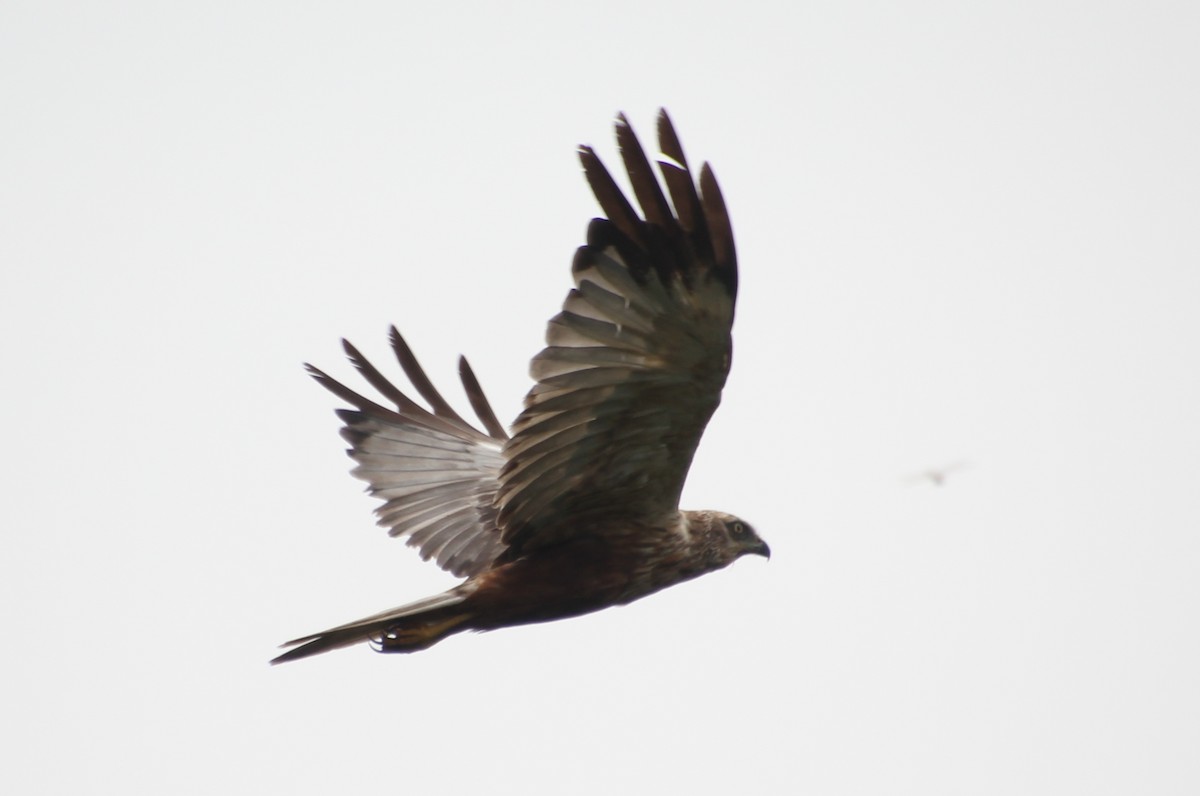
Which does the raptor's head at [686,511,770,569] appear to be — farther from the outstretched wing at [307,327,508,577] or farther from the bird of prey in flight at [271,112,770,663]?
the outstretched wing at [307,327,508,577]

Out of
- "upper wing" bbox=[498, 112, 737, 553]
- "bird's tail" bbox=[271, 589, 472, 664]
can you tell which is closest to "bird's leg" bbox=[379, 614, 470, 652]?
"bird's tail" bbox=[271, 589, 472, 664]

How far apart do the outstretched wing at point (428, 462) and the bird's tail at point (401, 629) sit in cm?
118

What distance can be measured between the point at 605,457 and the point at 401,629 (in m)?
1.38

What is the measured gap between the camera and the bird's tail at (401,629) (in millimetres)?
6586

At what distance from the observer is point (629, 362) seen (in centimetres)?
610

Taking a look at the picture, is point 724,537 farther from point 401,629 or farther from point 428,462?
point 428,462

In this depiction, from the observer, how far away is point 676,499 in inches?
275

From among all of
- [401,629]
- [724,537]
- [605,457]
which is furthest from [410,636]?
[724,537]

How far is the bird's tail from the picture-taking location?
6.59m

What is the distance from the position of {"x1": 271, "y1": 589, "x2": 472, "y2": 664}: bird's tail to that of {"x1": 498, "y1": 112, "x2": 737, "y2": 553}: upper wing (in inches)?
20.0

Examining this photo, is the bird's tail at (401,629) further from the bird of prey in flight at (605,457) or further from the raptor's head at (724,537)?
the raptor's head at (724,537)

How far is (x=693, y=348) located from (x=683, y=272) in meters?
0.41

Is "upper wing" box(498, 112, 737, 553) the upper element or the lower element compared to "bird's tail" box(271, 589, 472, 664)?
upper

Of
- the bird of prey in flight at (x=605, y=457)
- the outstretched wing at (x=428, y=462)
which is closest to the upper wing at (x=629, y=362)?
the bird of prey in flight at (x=605, y=457)
